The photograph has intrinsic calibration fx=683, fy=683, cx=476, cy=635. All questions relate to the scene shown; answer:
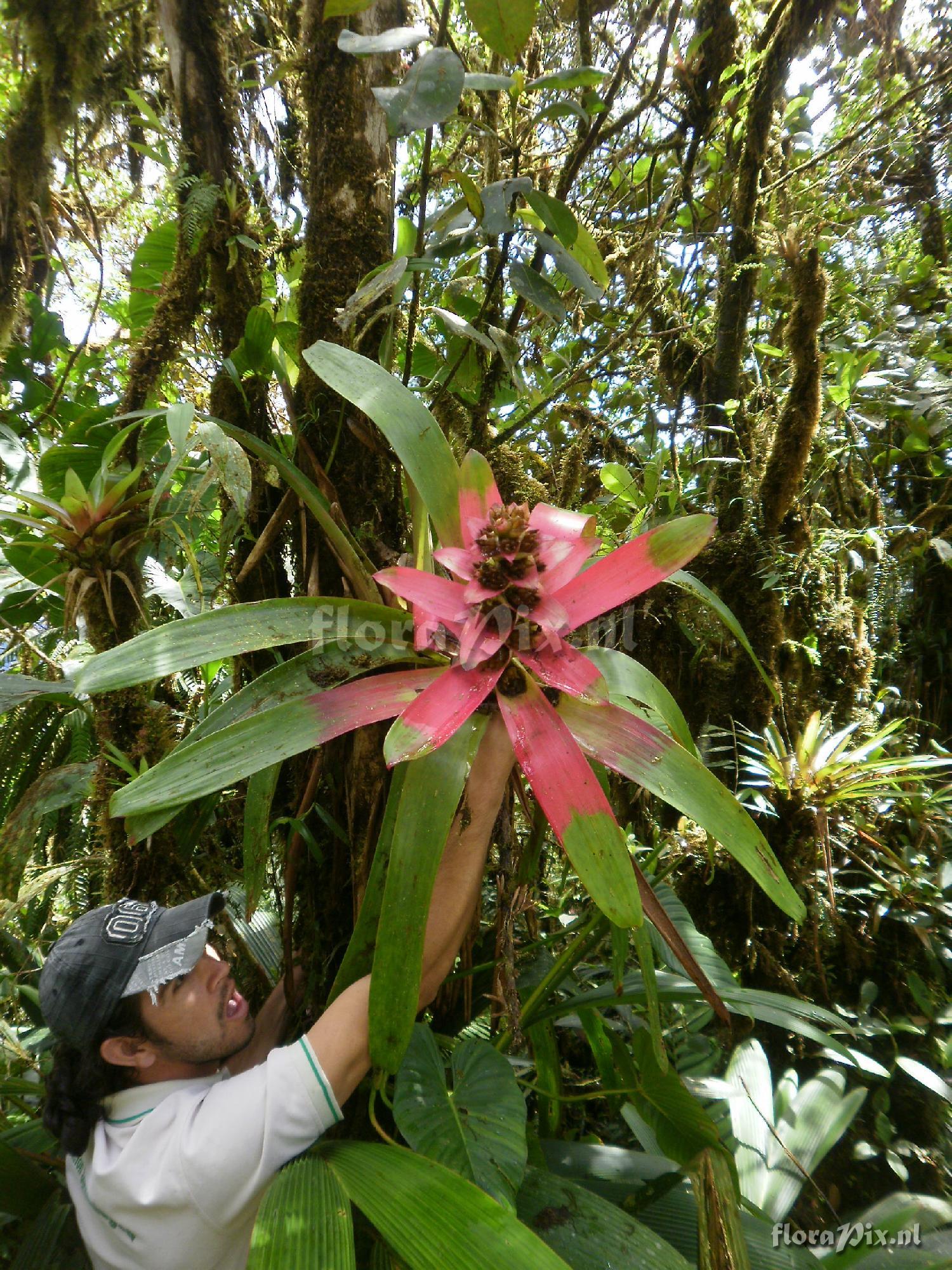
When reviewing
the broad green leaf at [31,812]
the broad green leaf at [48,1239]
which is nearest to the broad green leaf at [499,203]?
the broad green leaf at [31,812]

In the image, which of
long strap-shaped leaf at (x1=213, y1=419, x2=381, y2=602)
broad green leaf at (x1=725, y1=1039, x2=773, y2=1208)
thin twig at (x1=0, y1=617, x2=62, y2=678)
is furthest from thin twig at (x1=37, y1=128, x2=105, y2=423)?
broad green leaf at (x1=725, y1=1039, x2=773, y2=1208)

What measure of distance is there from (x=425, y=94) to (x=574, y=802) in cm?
91

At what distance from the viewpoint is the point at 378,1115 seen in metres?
0.96

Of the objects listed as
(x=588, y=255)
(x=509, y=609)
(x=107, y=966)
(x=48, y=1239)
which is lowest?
(x=48, y=1239)

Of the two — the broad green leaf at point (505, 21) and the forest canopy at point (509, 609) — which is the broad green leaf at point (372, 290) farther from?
the broad green leaf at point (505, 21)

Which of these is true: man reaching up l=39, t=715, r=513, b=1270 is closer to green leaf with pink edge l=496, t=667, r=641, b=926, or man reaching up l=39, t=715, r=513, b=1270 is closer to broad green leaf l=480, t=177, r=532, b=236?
green leaf with pink edge l=496, t=667, r=641, b=926

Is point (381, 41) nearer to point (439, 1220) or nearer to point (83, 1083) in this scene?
point (439, 1220)

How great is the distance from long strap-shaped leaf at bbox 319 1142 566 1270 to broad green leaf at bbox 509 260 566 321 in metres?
1.18

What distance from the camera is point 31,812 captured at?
1136 millimetres

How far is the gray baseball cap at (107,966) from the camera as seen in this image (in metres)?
0.96

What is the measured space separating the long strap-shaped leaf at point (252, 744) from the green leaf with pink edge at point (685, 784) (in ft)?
0.76

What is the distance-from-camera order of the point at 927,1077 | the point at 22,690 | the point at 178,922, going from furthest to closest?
the point at 927,1077
the point at 22,690
the point at 178,922

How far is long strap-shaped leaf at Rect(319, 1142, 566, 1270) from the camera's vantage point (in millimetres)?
585

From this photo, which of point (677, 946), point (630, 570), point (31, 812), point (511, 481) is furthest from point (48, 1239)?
point (511, 481)
